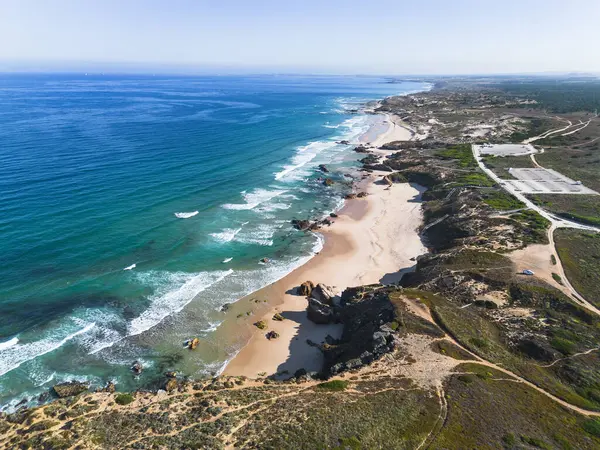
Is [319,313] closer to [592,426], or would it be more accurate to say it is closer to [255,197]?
[592,426]

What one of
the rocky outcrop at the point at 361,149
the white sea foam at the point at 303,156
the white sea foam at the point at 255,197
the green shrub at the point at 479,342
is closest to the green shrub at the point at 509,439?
the green shrub at the point at 479,342

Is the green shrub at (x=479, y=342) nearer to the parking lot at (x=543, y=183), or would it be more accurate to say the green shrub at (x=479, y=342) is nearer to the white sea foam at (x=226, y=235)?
the white sea foam at (x=226, y=235)

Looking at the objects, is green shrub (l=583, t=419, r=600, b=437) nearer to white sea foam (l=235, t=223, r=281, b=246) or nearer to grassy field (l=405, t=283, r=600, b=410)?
grassy field (l=405, t=283, r=600, b=410)

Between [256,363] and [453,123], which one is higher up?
[453,123]

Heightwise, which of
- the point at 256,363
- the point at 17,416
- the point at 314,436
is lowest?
the point at 256,363

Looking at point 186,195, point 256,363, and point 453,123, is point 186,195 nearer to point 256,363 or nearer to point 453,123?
point 256,363

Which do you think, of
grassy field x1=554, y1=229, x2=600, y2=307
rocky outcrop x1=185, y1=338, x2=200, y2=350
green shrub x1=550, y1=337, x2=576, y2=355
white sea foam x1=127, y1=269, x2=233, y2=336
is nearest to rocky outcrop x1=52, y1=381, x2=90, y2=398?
white sea foam x1=127, y1=269, x2=233, y2=336

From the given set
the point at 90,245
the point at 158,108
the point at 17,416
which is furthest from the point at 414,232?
the point at 158,108
